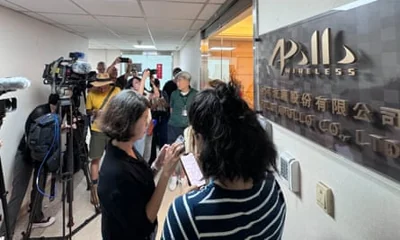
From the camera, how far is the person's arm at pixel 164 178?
3.80 ft

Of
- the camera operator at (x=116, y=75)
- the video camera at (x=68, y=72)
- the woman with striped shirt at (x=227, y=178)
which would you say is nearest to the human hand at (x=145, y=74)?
the camera operator at (x=116, y=75)

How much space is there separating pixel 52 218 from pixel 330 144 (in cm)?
292

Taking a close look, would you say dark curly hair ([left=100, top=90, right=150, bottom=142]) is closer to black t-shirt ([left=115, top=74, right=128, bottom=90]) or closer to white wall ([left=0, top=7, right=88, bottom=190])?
white wall ([left=0, top=7, right=88, bottom=190])

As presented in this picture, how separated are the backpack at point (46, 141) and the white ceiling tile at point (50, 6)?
3.48 feet

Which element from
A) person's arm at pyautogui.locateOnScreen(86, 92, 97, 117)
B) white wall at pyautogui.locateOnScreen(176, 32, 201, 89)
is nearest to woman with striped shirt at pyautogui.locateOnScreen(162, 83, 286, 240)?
person's arm at pyautogui.locateOnScreen(86, 92, 97, 117)

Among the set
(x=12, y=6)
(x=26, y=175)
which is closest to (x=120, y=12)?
(x=12, y=6)

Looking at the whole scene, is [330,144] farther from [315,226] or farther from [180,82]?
[180,82]

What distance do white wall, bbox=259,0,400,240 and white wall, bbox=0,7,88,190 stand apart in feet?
8.74

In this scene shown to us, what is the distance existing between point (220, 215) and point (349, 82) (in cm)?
54

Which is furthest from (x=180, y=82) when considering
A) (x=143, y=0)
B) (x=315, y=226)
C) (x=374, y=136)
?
(x=374, y=136)

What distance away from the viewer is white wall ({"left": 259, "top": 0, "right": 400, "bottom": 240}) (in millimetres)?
748

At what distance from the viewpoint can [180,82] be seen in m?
3.78

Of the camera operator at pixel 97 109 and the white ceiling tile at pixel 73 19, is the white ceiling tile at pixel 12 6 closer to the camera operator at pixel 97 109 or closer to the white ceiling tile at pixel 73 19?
the white ceiling tile at pixel 73 19

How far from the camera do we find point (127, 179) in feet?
3.87
